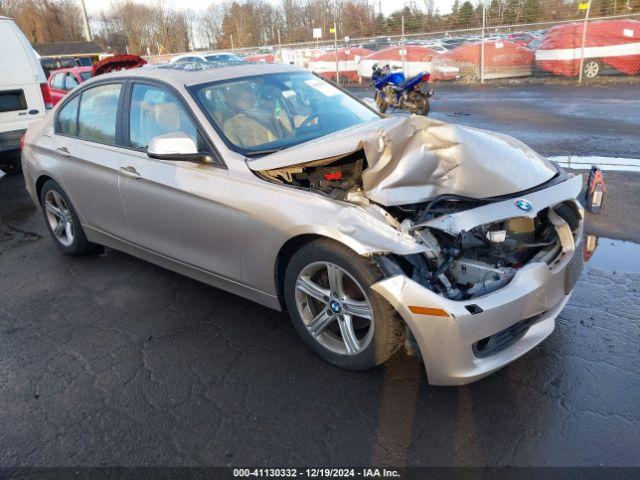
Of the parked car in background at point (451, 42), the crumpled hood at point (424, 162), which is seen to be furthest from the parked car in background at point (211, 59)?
the parked car in background at point (451, 42)

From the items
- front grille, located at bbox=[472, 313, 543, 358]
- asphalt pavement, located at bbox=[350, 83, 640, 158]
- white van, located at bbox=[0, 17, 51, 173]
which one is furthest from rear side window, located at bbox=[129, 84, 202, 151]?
asphalt pavement, located at bbox=[350, 83, 640, 158]

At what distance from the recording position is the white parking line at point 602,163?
698cm

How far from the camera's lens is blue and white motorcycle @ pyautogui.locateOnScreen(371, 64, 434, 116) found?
516 inches

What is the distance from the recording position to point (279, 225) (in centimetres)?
315

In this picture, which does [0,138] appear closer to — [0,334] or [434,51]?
[0,334]

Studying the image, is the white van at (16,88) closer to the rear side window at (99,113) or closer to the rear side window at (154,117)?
the rear side window at (99,113)

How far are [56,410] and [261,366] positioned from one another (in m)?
1.16

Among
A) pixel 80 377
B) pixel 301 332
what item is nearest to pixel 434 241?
pixel 301 332

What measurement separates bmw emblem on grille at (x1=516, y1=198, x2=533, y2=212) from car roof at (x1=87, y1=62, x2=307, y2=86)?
2.34 m

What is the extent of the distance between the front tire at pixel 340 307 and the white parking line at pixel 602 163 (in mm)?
5213

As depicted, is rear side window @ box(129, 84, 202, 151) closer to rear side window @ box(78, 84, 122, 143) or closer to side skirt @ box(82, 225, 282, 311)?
rear side window @ box(78, 84, 122, 143)

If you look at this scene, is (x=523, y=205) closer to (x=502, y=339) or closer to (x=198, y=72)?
(x=502, y=339)

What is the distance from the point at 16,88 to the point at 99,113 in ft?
16.2

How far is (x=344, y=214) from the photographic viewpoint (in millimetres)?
2871
